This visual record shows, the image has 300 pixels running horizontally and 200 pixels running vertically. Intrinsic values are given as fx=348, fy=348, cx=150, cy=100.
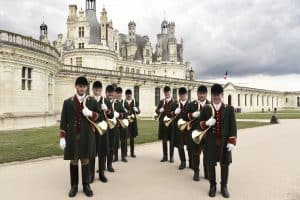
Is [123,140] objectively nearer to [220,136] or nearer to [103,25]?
[220,136]

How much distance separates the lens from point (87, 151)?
738cm

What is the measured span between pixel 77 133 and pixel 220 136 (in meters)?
3.06

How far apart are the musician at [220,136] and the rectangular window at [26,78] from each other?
1964 centimetres

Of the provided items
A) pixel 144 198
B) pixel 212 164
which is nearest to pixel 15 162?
pixel 144 198

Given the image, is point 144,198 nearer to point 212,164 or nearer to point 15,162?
point 212,164

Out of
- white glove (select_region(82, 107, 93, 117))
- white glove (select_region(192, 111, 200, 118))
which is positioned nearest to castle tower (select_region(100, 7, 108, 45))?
white glove (select_region(192, 111, 200, 118))

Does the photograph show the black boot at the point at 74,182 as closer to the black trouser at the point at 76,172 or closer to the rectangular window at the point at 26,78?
the black trouser at the point at 76,172

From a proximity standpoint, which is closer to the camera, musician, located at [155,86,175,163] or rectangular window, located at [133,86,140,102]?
musician, located at [155,86,175,163]

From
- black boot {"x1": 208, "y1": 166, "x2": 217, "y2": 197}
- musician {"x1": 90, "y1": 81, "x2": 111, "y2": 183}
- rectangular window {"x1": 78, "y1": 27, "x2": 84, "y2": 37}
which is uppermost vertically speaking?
rectangular window {"x1": 78, "y1": 27, "x2": 84, "y2": 37}

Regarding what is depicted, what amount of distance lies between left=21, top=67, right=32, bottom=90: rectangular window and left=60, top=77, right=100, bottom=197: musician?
18447mm

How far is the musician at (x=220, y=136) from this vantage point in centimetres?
746

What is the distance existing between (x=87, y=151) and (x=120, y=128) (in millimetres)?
4397

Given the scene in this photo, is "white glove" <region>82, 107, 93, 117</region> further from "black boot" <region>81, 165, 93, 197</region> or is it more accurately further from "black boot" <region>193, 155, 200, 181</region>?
"black boot" <region>193, 155, 200, 181</region>

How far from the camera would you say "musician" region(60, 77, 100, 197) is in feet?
23.9
